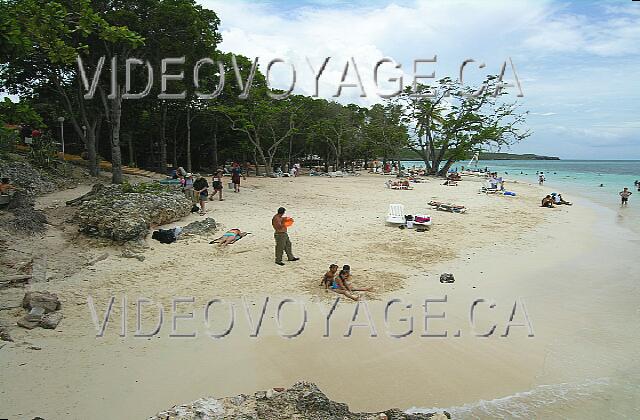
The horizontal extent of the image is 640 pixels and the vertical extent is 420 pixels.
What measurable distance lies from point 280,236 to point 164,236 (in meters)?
3.18

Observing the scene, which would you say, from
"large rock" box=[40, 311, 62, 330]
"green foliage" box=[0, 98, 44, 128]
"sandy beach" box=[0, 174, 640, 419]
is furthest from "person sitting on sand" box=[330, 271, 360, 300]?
"green foliage" box=[0, 98, 44, 128]

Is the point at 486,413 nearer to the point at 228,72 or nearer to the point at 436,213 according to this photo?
the point at 436,213

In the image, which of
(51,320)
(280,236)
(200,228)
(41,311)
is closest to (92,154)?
(200,228)

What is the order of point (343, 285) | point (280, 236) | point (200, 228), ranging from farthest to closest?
point (200, 228), point (280, 236), point (343, 285)

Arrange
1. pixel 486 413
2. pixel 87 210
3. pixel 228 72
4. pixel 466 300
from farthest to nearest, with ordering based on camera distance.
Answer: pixel 228 72 → pixel 87 210 → pixel 466 300 → pixel 486 413

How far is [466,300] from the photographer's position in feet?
25.1

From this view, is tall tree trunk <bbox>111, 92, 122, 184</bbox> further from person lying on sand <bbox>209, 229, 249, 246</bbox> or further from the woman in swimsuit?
the woman in swimsuit

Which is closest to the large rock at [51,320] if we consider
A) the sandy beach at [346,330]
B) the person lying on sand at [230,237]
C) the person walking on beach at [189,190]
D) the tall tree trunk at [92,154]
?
the sandy beach at [346,330]

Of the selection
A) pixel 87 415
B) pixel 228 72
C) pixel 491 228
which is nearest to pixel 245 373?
pixel 87 415

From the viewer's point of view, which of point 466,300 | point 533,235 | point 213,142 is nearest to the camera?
point 466,300

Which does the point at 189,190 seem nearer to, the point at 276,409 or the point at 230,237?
the point at 230,237

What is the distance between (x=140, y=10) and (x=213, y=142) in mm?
15478

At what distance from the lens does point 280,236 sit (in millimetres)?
9094

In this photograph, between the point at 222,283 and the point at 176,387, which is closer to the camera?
the point at 176,387
